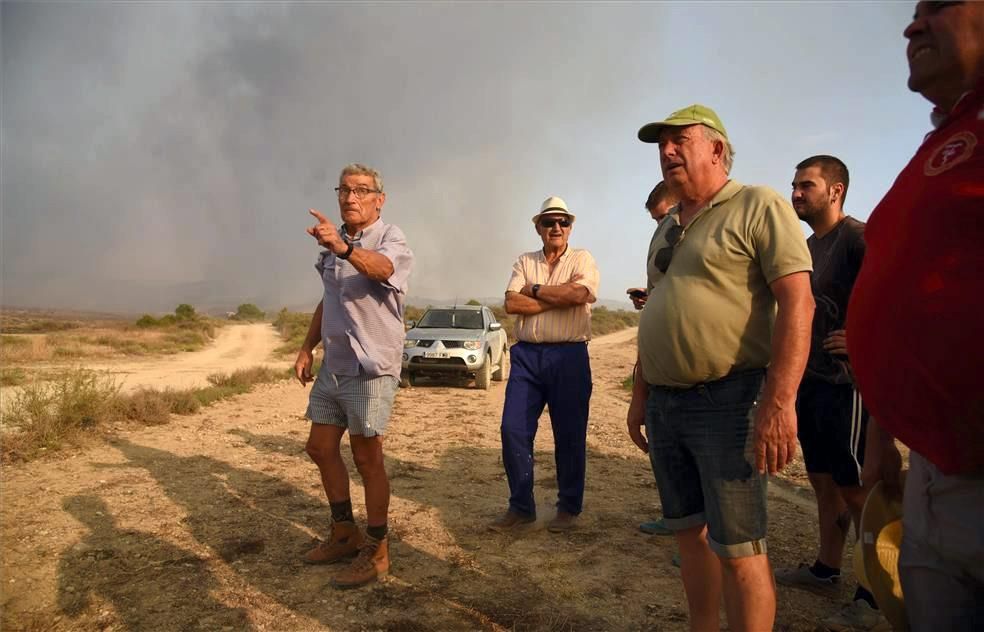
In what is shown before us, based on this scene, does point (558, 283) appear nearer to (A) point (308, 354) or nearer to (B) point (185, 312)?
(A) point (308, 354)

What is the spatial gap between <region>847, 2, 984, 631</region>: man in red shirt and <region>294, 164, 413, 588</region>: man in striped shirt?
2.25m

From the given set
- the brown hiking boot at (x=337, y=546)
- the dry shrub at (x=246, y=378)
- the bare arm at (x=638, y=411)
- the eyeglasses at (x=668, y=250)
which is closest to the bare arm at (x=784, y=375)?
the eyeglasses at (x=668, y=250)

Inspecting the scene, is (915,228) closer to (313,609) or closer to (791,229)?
(791,229)

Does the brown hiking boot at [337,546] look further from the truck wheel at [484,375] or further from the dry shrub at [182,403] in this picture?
the truck wheel at [484,375]

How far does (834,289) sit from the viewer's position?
2.85m

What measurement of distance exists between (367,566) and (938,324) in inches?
108

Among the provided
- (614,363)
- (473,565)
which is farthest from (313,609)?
(614,363)

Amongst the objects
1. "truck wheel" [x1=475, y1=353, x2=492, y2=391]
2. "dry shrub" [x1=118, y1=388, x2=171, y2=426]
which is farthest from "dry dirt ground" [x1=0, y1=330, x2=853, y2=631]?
"truck wheel" [x1=475, y1=353, x2=492, y2=391]

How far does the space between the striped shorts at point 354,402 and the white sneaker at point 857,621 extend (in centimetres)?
228

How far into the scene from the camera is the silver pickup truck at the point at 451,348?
1044 cm

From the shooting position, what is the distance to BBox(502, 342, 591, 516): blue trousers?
12.6ft

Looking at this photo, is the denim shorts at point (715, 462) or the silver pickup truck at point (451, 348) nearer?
the denim shorts at point (715, 462)

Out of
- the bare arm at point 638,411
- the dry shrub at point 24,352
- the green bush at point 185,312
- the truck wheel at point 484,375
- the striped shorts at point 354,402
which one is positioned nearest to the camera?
the bare arm at point 638,411

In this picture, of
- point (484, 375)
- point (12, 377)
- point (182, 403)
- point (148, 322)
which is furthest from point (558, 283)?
point (148, 322)
